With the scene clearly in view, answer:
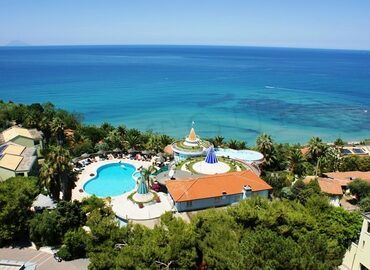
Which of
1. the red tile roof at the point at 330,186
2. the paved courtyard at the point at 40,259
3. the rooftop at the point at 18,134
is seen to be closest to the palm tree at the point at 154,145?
the rooftop at the point at 18,134

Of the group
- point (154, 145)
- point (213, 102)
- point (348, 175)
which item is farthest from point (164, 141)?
point (213, 102)

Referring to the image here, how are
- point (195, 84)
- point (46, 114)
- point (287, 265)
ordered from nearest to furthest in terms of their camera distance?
point (287, 265)
point (46, 114)
point (195, 84)

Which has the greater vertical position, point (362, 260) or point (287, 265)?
point (287, 265)

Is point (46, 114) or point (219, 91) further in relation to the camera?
point (219, 91)

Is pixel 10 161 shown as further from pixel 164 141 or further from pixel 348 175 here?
pixel 348 175

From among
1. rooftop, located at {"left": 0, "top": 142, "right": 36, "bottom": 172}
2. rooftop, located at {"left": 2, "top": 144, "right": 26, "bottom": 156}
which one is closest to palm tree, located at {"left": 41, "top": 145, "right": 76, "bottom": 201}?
rooftop, located at {"left": 0, "top": 142, "right": 36, "bottom": 172}

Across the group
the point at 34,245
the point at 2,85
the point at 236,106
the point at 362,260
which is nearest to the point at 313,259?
the point at 362,260

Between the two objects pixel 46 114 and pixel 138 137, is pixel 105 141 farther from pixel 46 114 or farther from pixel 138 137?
pixel 46 114

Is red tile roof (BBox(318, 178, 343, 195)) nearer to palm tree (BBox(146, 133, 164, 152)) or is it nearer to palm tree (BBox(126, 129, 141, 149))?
palm tree (BBox(146, 133, 164, 152))
